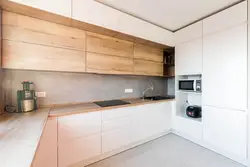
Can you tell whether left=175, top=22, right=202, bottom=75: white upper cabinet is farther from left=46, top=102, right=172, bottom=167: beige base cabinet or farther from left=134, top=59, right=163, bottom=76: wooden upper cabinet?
left=46, top=102, right=172, bottom=167: beige base cabinet

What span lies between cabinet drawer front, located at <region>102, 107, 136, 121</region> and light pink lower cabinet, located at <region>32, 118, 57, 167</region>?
2.18 feet

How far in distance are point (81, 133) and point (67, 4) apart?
1726 mm

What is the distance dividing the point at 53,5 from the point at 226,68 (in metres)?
2.62

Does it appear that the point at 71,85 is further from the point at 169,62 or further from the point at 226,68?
the point at 226,68

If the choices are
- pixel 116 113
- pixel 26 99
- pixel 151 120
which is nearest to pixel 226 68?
pixel 151 120

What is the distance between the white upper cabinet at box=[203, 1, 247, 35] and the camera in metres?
1.75

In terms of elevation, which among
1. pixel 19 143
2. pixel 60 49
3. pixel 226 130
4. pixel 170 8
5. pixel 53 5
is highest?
pixel 170 8

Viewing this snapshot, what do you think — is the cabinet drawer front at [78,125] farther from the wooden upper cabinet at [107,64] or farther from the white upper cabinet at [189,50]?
the white upper cabinet at [189,50]

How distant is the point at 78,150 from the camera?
1.66m

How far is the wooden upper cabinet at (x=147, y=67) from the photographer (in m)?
2.52

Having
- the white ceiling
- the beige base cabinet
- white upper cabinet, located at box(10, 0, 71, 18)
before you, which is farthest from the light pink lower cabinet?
the white ceiling

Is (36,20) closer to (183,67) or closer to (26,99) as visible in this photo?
(26,99)

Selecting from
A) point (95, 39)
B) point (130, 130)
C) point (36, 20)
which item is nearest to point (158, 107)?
point (130, 130)

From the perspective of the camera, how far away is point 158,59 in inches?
114
